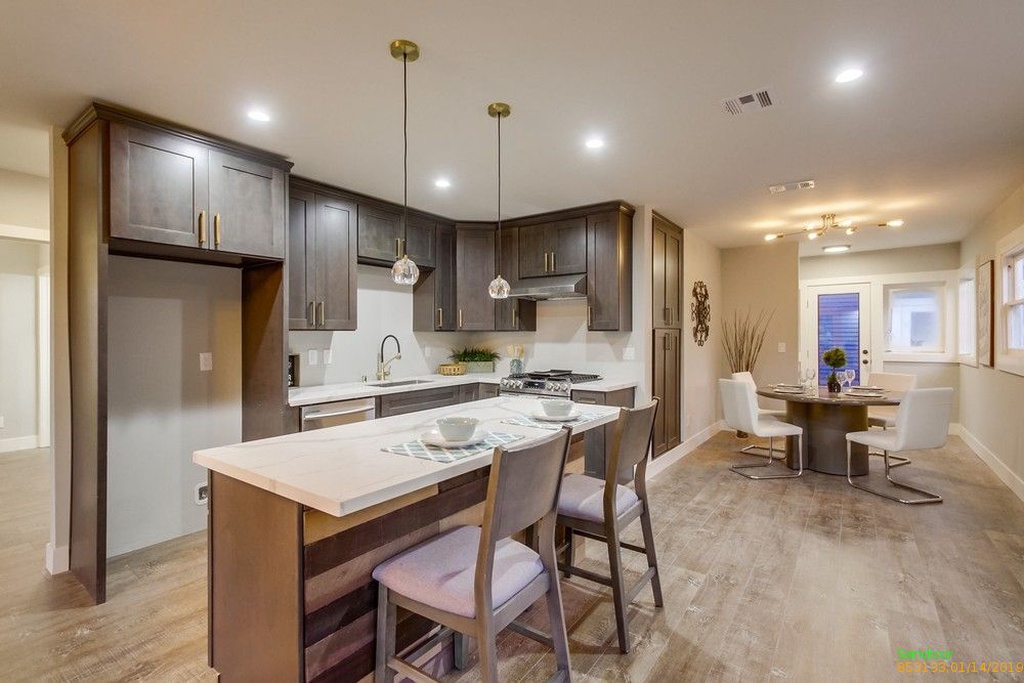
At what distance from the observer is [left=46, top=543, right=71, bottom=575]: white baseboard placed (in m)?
2.70

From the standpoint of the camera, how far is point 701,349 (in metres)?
5.86

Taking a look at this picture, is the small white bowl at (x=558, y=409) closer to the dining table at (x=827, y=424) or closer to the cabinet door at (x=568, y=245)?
the cabinet door at (x=568, y=245)

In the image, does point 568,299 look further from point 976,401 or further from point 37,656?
point 976,401

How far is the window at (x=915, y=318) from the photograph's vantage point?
251 inches

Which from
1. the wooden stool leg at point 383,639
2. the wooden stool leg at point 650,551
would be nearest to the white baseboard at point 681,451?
the wooden stool leg at point 650,551

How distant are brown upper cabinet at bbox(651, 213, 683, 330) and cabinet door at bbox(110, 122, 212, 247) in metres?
3.52

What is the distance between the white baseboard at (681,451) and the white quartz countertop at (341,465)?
266 cm

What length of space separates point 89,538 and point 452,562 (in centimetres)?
221

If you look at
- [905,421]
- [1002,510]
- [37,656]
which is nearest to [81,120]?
[37,656]

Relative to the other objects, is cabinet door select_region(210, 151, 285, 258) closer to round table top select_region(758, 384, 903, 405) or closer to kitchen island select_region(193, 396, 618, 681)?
kitchen island select_region(193, 396, 618, 681)

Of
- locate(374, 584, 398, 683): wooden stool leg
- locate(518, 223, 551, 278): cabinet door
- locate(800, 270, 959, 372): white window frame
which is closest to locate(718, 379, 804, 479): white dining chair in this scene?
locate(518, 223, 551, 278): cabinet door

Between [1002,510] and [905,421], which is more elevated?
[905,421]

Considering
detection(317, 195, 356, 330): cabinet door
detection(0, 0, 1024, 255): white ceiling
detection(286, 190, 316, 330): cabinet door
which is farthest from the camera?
detection(317, 195, 356, 330): cabinet door

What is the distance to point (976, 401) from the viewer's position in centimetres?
531
